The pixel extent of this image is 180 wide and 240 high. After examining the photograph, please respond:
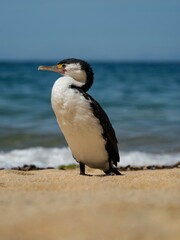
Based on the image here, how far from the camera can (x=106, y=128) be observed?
719cm

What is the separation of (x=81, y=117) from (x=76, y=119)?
0.20 feet

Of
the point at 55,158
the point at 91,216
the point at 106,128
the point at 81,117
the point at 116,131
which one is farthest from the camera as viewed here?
the point at 116,131

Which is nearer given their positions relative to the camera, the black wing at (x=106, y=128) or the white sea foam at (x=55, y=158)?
the black wing at (x=106, y=128)

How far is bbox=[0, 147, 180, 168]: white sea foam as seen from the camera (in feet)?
37.2

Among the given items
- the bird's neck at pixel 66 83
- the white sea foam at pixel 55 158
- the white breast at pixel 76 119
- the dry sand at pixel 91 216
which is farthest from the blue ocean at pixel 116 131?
the dry sand at pixel 91 216

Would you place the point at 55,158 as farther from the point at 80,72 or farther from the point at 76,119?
the point at 76,119

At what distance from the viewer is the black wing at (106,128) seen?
23.1 ft

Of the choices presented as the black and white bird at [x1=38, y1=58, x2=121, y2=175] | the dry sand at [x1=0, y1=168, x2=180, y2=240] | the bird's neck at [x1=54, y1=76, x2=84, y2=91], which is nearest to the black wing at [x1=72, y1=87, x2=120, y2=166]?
the black and white bird at [x1=38, y1=58, x2=121, y2=175]

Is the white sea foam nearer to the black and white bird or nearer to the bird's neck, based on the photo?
the black and white bird

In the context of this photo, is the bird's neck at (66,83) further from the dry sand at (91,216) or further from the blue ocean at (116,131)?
the blue ocean at (116,131)

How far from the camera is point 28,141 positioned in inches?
547

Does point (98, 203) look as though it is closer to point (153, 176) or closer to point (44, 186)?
point (44, 186)

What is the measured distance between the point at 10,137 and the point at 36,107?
267 inches

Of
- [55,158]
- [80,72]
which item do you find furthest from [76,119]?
[55,158]
